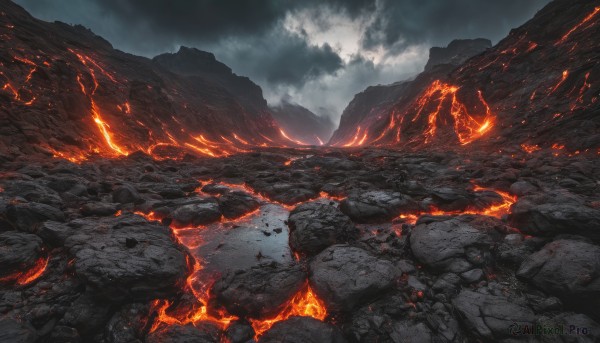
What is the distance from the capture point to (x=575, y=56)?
21.8 meters

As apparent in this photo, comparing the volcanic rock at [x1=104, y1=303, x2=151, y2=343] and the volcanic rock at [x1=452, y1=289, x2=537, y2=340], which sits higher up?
the volcanic rock at [x1=452, y1=289, x2=537, y2=340]

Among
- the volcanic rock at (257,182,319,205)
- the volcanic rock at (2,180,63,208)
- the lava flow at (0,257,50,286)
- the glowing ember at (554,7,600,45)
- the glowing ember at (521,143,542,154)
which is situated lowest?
the lava flow at (0,257,50,286)

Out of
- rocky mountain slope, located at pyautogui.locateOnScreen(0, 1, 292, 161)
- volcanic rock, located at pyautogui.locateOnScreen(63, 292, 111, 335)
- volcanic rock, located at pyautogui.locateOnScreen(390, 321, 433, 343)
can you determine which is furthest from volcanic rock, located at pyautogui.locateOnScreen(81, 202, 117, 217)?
volcanic rock, located at pyautogui.locateOnScreen(390, 321, 433, 343)

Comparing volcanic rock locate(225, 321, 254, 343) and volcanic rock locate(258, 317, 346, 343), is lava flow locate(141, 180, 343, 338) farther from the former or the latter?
volcanic rock locate(258, 317, 346, 343)

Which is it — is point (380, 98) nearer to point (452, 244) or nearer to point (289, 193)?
point (289, 193)

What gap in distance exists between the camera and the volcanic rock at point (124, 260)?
17.0 ft

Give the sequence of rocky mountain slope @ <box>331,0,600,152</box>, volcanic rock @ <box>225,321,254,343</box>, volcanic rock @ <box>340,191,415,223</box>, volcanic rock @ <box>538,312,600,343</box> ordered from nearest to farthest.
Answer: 1. volcanic rock @ <box>538,312,600,343</box>
2. volcanic rock @ <box>225,321,254,343</box>
3. volcanic rock @ <box>340,191,415,223</box>
4. rocky mountain slope @ <box>331,0,600,152</box>

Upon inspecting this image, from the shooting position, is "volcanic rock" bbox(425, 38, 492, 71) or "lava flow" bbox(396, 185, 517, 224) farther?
"volcanic rock" bbox(425, 38, 492, 71)

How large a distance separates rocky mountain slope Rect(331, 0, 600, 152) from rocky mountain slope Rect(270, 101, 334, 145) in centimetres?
12421

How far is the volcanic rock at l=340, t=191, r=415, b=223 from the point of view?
10.1m

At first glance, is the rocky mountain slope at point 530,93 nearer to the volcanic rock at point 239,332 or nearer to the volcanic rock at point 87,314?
the volcanic rock at point 239,332

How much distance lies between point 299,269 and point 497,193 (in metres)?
10.1

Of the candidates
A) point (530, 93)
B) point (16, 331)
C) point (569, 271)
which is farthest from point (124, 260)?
point (530, 93)

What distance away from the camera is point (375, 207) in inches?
404
